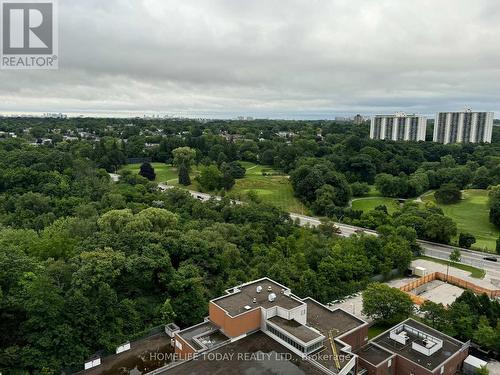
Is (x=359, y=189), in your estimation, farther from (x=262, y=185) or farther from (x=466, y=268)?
(x=466, y=268)

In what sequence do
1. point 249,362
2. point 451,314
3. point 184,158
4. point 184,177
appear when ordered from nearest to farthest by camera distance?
point 249,362 < point 451,314 < point 184,177 < point 184,158

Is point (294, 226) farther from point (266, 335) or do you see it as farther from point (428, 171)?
point (428, 171)

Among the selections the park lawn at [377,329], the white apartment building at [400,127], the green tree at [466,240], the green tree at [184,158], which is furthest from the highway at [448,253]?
the white apartment building at [400,127]

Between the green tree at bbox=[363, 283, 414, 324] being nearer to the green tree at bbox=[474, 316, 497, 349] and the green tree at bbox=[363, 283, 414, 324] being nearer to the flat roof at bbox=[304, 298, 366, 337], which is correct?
the flat roof at bbox=[304, 298, 366, 337]

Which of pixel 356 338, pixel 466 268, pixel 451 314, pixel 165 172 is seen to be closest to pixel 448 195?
pixel 466 268

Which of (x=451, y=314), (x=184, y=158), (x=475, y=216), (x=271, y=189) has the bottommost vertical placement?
(x=451, y=314)

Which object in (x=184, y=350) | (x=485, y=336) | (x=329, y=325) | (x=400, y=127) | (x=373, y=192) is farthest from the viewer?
(x=400, y=127)

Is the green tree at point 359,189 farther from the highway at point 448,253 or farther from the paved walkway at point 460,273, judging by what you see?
the paved walkway at point 460,273
